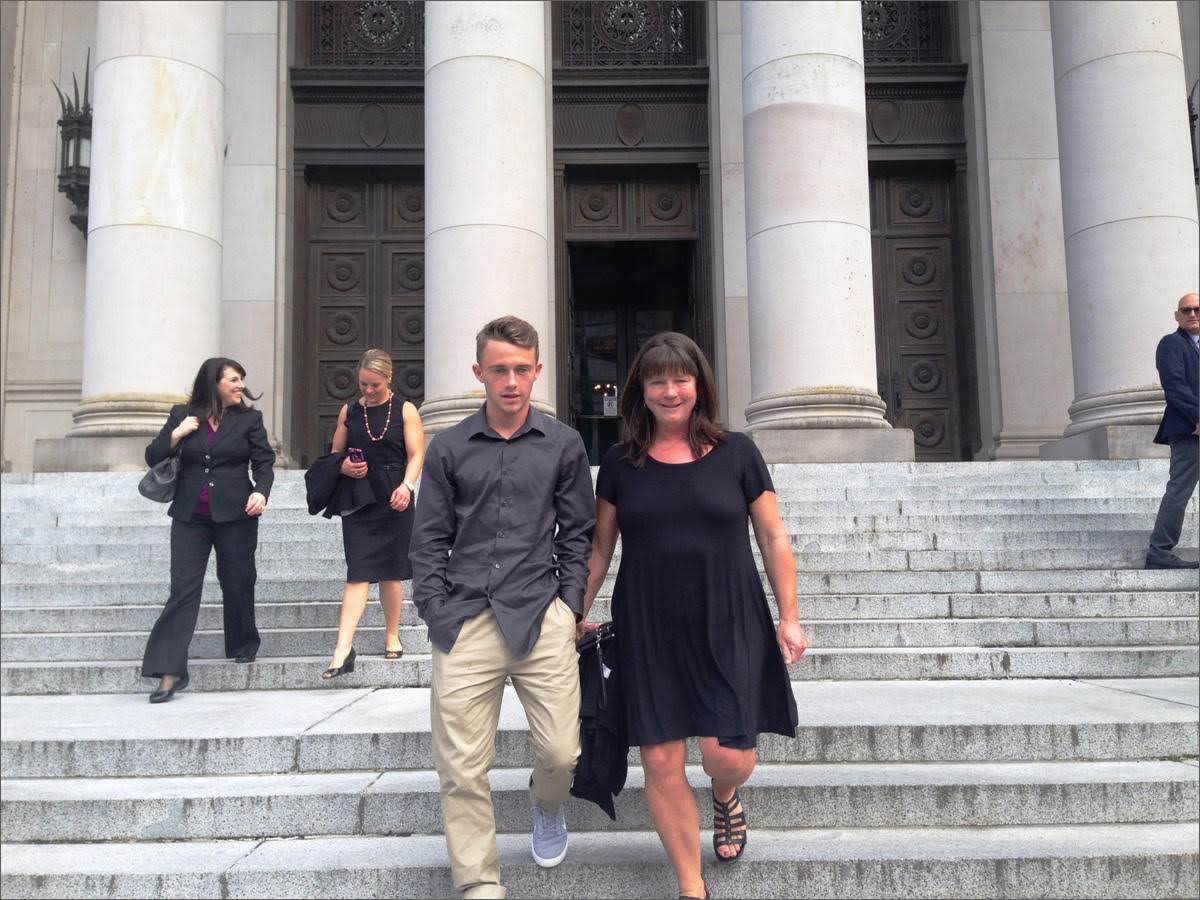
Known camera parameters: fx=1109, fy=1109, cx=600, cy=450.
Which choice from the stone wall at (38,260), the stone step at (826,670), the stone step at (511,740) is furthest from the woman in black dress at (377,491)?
the stone wall at (38,260)

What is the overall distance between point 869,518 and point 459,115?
5846mm

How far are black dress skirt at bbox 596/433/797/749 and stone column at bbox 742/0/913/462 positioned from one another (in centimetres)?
754

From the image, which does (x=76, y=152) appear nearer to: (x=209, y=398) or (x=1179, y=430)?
(x=209, y=398)

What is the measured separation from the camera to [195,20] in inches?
483

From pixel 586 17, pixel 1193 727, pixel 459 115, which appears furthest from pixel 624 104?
pixel 1193 727

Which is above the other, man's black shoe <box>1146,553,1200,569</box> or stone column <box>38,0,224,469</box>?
stone column <box>38,0,224,469</box>

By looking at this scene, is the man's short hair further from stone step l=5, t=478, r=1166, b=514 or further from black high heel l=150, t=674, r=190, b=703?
stone step l=5, t=478, r=1166, b=514

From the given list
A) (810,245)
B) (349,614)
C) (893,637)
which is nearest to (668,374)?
(349,614)

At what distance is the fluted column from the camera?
38.4 ft

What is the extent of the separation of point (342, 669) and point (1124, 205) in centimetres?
977

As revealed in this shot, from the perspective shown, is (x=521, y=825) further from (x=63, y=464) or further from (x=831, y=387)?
(x=63, y=464)

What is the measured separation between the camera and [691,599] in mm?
3666

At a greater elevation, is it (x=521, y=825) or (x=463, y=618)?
(x=463, y=618)

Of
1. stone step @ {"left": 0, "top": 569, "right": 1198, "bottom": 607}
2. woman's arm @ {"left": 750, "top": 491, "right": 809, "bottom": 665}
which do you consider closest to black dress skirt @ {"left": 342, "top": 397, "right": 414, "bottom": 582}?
stone step @ {"left": 0, "top": 569, "right": 1198, "bottom": 607}
